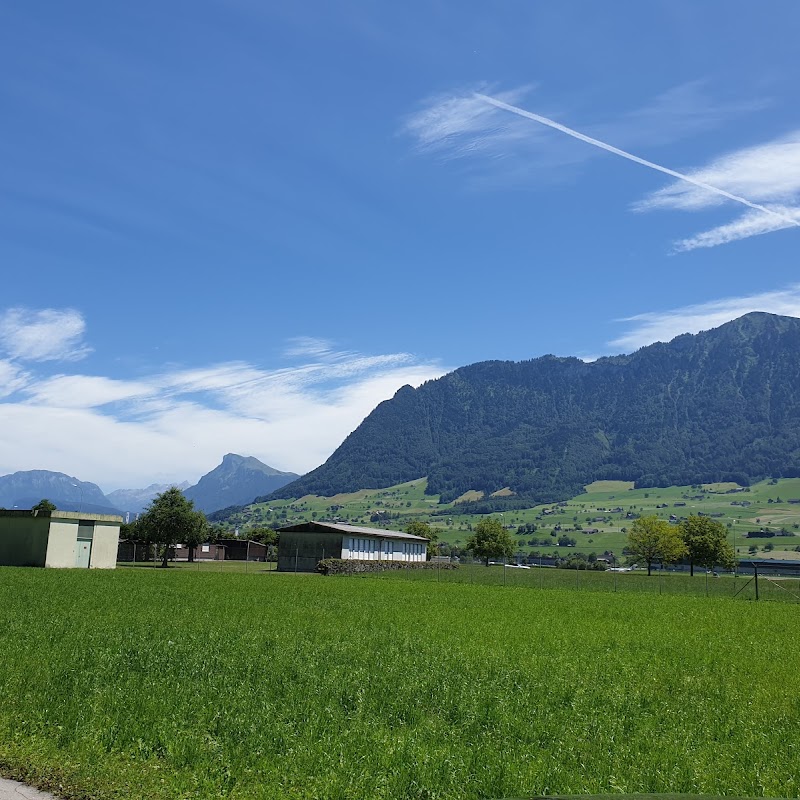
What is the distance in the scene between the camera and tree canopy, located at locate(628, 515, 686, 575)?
127688 millimetres

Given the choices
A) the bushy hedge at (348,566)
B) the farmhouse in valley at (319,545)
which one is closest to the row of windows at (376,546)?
the farmhouse in valley at (319,545)

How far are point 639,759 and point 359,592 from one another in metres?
33.6

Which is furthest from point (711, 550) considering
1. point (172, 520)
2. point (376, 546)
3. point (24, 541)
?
point (24, 541)

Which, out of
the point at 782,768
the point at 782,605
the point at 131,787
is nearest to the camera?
the point at 131,787

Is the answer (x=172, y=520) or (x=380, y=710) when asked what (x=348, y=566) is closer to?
(x=172, y=520)

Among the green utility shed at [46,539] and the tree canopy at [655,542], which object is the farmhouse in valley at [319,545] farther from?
the tree canopy at [655,542]

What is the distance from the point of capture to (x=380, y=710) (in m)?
12.5

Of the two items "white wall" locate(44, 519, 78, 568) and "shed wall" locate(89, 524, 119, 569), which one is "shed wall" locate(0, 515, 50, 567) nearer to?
"white wall" locate(44, 519, 78, 568)

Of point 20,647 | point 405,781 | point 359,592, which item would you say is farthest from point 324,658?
point 359,592

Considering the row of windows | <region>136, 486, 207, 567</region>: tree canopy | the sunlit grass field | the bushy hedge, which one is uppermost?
<region>136, 486, 207, 567</region>: tree canopy

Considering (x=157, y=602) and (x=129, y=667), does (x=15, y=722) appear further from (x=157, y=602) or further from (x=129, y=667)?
(x=157, y=602)

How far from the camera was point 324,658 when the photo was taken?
1680 cm

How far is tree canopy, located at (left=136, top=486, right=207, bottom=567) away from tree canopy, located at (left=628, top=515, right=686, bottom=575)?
2905 inches

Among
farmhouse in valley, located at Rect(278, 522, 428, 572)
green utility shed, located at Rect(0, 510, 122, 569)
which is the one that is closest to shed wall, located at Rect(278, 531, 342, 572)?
farmhouse in valley, located at Rect(278, 522, 428, 572)
